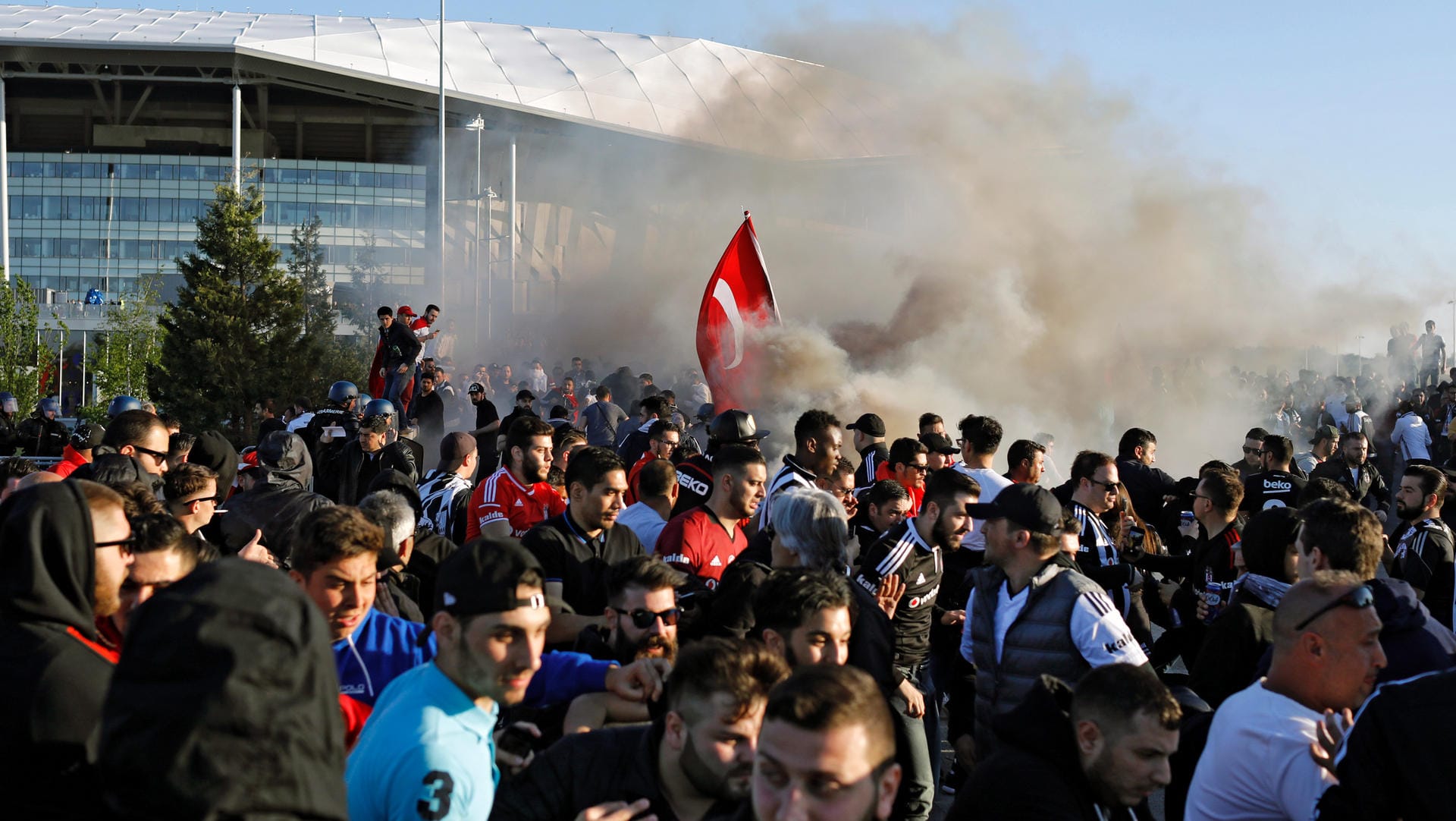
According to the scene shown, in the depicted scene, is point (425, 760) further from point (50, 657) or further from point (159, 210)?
point (159, 210)

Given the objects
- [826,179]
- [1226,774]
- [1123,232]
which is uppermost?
[826,179]

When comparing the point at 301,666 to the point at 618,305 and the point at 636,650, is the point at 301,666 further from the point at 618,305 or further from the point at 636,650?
the point at 618,305

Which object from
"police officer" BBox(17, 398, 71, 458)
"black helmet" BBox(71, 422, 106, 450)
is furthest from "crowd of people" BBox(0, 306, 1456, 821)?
"police officer" BBox(17, 398, 71, 458)

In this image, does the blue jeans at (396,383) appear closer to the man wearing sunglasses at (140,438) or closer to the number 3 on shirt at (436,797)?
the man wearing sunglasses at (140,438)

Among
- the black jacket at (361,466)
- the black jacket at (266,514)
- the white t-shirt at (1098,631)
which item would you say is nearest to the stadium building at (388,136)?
the black jacket at (361,466)

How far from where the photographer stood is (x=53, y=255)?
188ft

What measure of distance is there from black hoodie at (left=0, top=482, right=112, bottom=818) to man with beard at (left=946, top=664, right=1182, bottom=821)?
6.08ft

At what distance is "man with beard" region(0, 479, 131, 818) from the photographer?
2324 mm

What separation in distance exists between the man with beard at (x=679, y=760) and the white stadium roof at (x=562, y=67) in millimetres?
38579

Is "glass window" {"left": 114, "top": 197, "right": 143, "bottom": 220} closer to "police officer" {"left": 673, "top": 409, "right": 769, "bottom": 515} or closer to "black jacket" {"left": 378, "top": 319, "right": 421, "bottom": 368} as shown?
"black jacket" {"left": 378, "top": 319, "right": 421, "bottom": 368}

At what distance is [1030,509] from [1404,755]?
1.78 m

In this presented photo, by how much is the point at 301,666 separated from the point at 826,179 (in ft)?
133

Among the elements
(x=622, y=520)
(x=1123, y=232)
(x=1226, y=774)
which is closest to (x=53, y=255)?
(x=1123, y=232)

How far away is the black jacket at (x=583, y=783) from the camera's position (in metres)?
2.73
